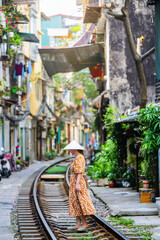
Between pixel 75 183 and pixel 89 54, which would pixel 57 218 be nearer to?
pixel 75 183

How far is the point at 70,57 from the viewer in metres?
24.7

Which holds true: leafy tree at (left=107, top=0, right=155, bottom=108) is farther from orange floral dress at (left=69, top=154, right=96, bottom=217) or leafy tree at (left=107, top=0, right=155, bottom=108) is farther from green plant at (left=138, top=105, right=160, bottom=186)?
orange floral dress at (left=69, top=154, right=96, bottom=217)

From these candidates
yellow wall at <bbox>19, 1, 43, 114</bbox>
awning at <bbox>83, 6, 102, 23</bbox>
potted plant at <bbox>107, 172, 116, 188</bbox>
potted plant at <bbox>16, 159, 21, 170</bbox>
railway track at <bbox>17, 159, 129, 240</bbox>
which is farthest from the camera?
yellow wall at <bbox>19, 1, 43, 114</bbox>

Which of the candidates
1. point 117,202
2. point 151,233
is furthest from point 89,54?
point 151,233

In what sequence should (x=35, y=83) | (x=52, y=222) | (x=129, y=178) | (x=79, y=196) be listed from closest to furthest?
(x=79, y=196), (x=52, y=222), (x=129, y=178), (x=35, y=83)

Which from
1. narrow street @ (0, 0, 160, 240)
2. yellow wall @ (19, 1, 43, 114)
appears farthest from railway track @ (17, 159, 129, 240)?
yellow wall @ (19, 1, 43, 114)

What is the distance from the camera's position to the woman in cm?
907

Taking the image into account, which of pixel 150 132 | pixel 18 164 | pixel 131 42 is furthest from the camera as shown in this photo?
pixel 18 164

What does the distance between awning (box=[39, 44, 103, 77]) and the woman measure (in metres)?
15.3

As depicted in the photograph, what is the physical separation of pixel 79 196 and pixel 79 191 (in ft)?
0.30

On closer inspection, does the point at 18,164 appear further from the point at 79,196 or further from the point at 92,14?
the point at 79,196

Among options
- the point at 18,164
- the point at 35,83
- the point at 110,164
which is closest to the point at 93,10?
the point at 110,164

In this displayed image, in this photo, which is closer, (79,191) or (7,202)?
(79,191)

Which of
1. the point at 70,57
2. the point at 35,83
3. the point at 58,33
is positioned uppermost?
the point at 58,33
